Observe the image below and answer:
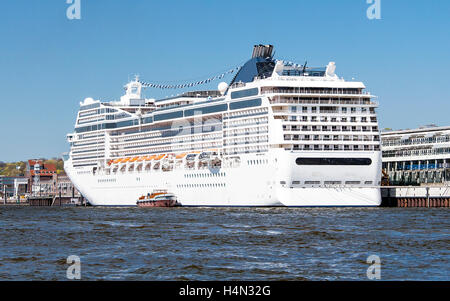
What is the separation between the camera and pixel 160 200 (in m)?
91.2

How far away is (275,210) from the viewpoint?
7250cm

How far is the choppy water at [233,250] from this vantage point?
2652 centimetres

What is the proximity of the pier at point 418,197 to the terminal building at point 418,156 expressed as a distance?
9.40m

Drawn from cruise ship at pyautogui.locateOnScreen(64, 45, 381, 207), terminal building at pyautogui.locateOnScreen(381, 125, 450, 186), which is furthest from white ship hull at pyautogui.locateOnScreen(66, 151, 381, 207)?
terminal building at pyautogui.locateOnScreen(381, 125, 450, 186)

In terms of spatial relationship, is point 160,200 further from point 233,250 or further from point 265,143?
point 233,250

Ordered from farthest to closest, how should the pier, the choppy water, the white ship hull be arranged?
the pier < the white ship hull < the choppy water

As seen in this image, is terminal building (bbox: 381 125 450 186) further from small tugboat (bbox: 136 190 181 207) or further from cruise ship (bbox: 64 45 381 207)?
small tugboat (bbox: 136 190 181 207)

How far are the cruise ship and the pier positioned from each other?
12.7 meters

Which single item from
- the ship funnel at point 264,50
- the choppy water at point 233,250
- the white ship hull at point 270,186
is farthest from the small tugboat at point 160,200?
the choppy water at point 233,250

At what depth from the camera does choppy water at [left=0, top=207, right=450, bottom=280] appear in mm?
26516

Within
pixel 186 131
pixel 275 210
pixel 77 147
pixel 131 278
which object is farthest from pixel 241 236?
pixel 77 147

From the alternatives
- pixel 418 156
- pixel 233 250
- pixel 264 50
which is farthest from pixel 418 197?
pixel 233 250

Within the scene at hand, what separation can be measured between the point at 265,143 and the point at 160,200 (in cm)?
1754

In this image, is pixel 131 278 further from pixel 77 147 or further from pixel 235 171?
pixel 77 147
